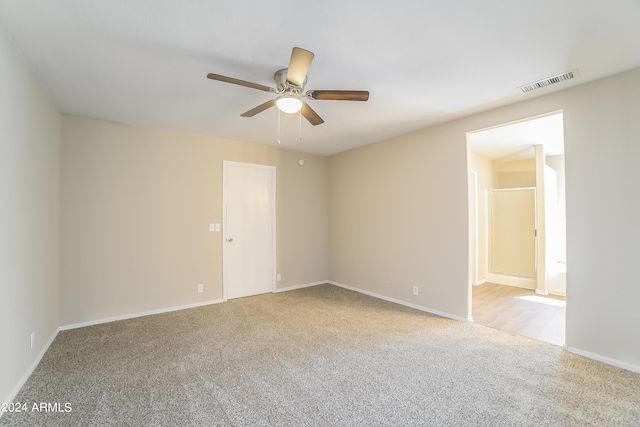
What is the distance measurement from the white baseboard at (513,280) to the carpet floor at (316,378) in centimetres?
247

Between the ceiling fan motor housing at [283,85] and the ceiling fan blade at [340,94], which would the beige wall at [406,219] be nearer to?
the ceiling fan blade at [340,94]

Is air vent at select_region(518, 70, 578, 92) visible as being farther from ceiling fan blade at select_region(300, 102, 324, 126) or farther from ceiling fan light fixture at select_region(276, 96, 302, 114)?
ceiling fan light fixture at select_region(276, 96, 302, 114)

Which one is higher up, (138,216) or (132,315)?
(138,216)

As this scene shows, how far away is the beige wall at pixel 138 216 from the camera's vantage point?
3.33 meters

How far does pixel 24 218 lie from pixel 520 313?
5.39 metres

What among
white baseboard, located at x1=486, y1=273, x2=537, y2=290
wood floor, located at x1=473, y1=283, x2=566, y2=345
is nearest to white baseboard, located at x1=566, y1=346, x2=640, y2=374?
wood floor, located at x1=473, y1=283, x2=566, y2=345

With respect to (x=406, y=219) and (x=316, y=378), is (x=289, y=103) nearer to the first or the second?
(x=316, y=378)

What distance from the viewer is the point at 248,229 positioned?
4602mm

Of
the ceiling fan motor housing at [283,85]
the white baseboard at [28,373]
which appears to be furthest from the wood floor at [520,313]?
the white baseboard at [28,373]

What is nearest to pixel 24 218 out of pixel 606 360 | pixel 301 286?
pixel 301 286

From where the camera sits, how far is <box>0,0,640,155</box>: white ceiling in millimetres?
1652

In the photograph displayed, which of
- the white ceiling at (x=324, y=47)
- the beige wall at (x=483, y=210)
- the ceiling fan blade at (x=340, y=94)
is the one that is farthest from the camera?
the beige wall at (x=483, y=210)

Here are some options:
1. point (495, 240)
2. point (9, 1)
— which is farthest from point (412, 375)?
point (495, 240)

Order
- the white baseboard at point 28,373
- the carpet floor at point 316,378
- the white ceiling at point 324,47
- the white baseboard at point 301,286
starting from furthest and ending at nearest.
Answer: the white baseboard at point 301,286 → the white baseboard at point 28,373 → the carpet floor at point 316,378 → the white ceiling at point 324,47
